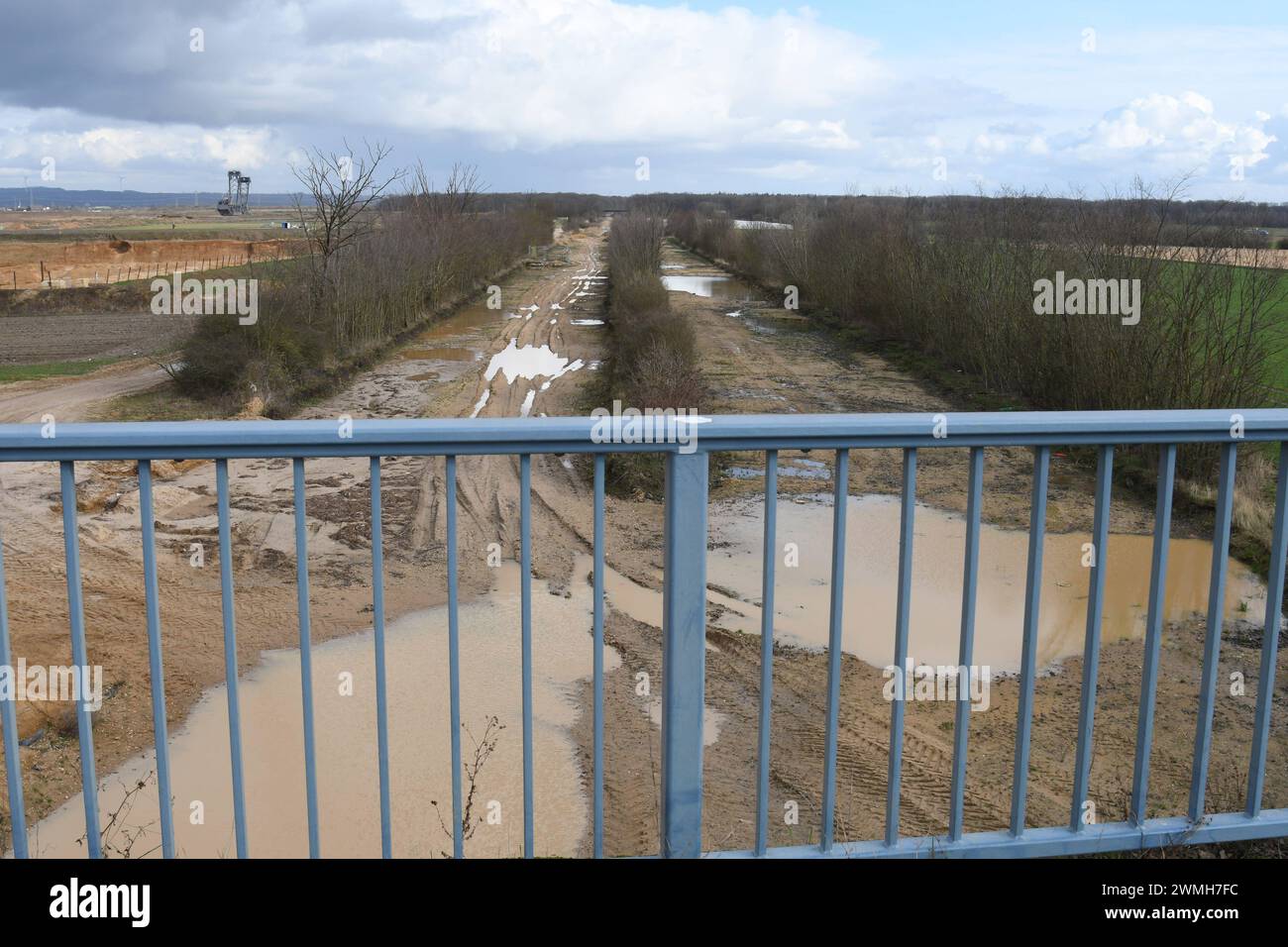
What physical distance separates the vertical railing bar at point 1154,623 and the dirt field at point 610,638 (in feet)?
3.83

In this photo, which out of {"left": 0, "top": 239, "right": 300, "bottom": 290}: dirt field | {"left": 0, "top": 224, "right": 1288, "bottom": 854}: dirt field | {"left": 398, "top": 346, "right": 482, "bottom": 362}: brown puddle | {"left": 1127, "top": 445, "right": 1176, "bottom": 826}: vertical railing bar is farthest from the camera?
{"left": 0, "top": 239, "right": 300, "bottom": 290}: dirt field

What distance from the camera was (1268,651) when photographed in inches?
121

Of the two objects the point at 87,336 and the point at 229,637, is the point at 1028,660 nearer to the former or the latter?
the point at 229,637

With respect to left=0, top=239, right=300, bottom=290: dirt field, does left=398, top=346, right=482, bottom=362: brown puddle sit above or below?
below

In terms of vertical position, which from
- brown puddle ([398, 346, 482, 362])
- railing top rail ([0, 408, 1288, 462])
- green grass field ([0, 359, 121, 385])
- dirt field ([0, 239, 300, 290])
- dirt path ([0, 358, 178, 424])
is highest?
dirt field ([0, 239, 300, 290])

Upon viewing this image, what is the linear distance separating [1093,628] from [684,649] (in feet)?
3.42

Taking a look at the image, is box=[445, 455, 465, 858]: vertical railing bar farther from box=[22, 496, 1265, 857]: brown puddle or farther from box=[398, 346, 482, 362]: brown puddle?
box=[398, 346, 482, 362]: brown puddle

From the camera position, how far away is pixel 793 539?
12.0 meters

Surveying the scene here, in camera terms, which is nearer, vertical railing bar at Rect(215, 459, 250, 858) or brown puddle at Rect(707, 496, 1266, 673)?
vertical railing bar at Rect(215, 459, 250, 858)

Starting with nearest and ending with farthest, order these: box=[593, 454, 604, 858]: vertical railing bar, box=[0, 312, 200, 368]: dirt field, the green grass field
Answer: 1. box=[593, 454, 604, 858]: vertical railing bar
2. the green grass field
3. box=[0, 312, 200, 368]: dirt field

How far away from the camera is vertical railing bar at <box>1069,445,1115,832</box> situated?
2.78 meters

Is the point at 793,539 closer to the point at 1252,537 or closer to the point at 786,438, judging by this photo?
the point at 1252,537

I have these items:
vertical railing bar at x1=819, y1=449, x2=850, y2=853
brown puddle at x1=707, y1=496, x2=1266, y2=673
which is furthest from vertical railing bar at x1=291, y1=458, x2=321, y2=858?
brown puddle at x1=707, y1=496, x2=1266, y2=673

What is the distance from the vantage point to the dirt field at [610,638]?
6598mm
